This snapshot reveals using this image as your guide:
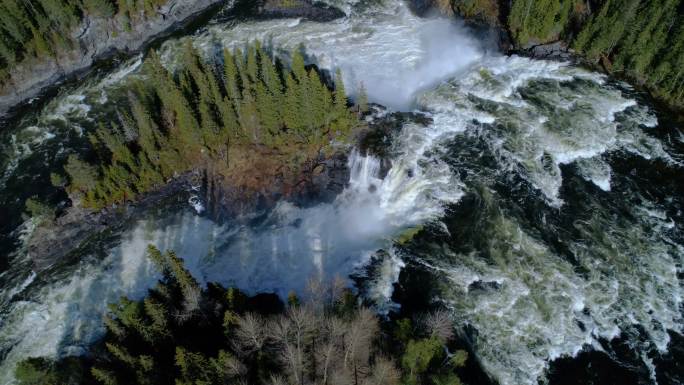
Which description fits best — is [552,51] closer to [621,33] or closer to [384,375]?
[621,33]

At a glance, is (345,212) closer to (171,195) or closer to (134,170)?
(171,195)

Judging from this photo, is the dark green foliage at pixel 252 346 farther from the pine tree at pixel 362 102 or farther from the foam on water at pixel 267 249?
the pine tree at pixel 362 102

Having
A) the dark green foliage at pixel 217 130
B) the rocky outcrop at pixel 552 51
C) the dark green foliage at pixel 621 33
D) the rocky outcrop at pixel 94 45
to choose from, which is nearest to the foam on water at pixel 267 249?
the dark green foliage at pixel 217 130

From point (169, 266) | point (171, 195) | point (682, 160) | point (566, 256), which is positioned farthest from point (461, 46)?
point (169, 266)

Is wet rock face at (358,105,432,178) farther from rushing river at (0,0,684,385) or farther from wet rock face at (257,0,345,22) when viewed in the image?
wet rock face at (257,0,345,22)

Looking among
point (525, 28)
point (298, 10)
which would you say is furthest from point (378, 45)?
point (525, 28)

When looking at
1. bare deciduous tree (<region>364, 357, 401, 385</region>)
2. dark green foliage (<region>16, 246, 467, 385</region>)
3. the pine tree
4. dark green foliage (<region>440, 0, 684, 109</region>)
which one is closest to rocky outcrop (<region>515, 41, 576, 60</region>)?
dark green foliage (<region>440, 0, 684, 109</region>)
